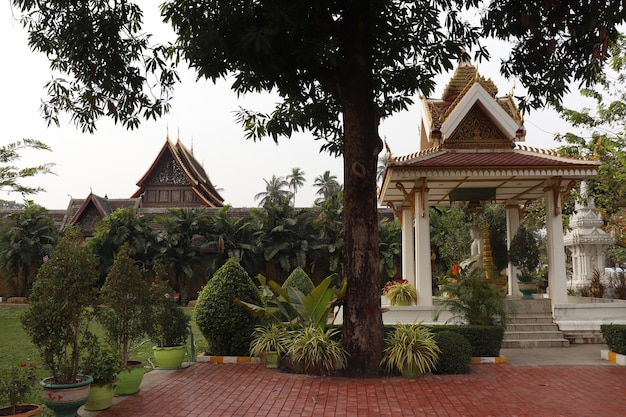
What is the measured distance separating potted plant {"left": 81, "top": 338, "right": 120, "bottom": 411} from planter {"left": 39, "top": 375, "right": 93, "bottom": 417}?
0.41 meters

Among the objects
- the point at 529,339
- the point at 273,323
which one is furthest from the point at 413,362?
the point at 529,339

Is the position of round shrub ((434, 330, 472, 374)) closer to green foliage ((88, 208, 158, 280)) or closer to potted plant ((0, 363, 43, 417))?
potted plant ((0, 363, 43, 417))

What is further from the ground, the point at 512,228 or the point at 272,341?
the point at 512,228

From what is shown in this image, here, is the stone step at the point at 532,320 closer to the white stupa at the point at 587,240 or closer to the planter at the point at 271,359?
the planter at the point at 271,359

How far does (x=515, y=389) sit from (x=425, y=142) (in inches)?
354

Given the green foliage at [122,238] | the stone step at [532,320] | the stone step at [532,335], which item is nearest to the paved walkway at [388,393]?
the stone step at [532,335]

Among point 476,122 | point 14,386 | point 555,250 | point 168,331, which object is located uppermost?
point 476,122

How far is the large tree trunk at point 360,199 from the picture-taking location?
768 centimetres

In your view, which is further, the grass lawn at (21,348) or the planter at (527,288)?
the planter at (527,288)

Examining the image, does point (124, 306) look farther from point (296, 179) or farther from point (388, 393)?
point (296, 179)

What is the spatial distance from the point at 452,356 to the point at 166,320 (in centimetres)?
415

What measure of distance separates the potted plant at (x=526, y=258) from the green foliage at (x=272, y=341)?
19.5ft

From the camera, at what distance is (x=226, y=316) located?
8.80m

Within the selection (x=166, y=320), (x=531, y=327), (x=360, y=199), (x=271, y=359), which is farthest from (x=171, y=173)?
(x=360, y=199)
